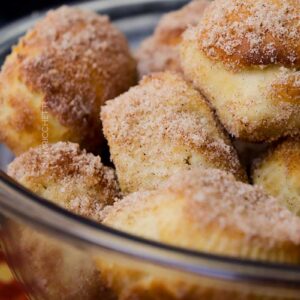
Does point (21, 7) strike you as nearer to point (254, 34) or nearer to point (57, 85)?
point (57, 85)

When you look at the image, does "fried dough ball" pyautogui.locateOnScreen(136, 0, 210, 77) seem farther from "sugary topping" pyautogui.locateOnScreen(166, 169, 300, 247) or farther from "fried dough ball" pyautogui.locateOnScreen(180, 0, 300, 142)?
"sugary topping" pyautogui.locateOnScreen(166, 169, 300, 247)

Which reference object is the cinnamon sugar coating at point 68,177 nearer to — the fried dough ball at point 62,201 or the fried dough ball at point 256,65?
the fried dough ball at point 62,201

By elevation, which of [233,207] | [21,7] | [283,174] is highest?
[233,207]

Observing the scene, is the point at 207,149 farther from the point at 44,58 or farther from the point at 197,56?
the point at 44,58

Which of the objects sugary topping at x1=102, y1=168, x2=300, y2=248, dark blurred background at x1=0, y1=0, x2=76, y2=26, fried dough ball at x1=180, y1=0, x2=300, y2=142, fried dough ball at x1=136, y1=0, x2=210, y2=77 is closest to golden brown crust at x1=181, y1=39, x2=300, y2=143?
fried dough ball at x1=180, y1=0, x2=300, y2=142

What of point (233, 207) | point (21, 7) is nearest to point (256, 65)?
point (233, 207)

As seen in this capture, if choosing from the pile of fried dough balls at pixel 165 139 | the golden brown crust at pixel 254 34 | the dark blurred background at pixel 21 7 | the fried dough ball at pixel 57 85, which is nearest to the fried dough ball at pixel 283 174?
the pile of fried dough balls at pixel 165 139

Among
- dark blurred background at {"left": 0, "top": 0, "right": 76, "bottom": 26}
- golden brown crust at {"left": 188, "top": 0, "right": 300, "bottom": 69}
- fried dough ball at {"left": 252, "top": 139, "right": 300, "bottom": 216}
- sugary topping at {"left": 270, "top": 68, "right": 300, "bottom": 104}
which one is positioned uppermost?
golden brown crust at {"left": 188, "top": 0, "right": 300, "bottom": 69}
